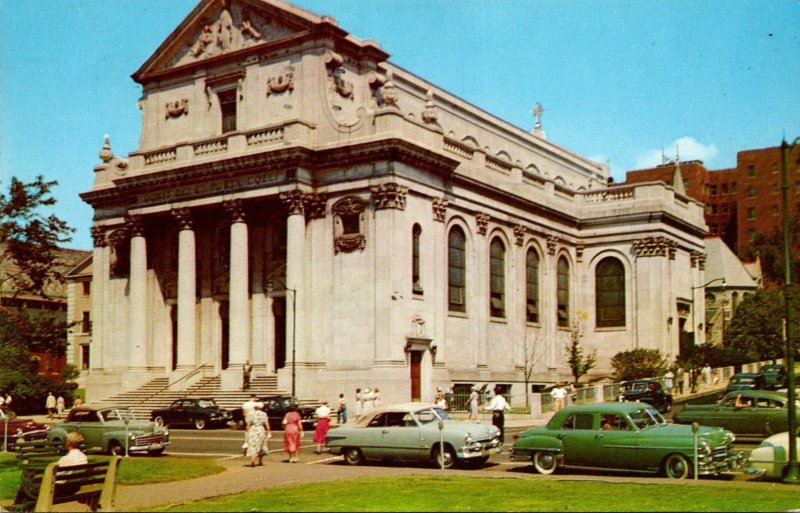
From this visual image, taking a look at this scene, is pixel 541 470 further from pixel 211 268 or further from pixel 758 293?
pixel 758 293

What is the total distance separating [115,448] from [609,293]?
148ft

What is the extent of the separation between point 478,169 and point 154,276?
19892 millimetres

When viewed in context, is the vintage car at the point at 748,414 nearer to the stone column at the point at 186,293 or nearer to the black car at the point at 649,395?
the black car at the point at 649,395

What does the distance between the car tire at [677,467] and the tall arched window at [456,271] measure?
108ft

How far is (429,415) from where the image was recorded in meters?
28.6

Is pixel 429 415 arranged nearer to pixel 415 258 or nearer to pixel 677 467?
pixel 677 467

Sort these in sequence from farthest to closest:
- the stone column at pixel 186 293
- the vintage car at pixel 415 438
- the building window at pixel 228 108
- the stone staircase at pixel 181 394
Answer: the building window at pixel 228 108 < the stone column at pixel 186 293 < the stone staircase at pixel 181 394 < the vintage car at pixel 415 438

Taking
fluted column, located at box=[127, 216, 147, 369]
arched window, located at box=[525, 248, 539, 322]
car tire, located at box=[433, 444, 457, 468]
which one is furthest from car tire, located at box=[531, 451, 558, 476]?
arched window, located at box=[525, 248, 539, 322]

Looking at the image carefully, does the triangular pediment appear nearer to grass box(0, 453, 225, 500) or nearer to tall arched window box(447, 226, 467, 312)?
tall arched window box(447, 226, 467, 312)

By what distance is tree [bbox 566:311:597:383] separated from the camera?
63084 mm

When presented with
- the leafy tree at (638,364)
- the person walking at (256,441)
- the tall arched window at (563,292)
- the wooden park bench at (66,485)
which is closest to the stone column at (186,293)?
the tall arched window at (563,292)

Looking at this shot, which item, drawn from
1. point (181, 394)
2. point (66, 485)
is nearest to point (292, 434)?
point (66, 485)

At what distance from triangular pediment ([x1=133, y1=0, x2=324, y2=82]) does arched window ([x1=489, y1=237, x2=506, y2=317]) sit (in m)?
17.3

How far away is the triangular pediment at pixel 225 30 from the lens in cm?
5631
